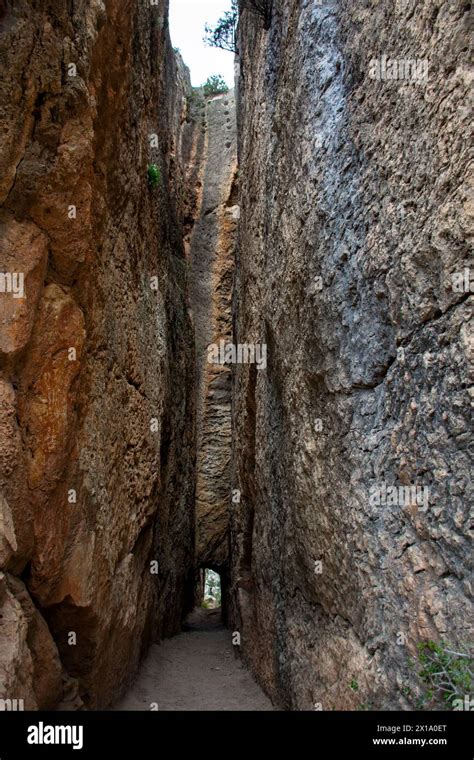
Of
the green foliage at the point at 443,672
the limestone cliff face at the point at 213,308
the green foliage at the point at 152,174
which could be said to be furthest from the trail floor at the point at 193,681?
the green foliage at the point at 152,174

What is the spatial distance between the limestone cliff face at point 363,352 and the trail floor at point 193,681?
0.57 meters

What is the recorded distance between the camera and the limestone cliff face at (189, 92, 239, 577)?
51.9 feet

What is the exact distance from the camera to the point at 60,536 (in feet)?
17.0

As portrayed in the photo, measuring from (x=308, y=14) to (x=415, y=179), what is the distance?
3.63m

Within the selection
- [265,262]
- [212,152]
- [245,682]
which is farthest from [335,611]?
[212,152]

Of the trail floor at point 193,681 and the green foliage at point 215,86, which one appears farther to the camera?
the green foliage at point 215,86

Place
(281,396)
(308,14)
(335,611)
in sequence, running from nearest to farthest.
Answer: (335,611) < (308,14) < (281,396)

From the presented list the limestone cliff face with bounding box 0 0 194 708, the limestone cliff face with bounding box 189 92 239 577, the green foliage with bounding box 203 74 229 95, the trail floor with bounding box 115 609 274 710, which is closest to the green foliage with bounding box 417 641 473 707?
the limestone cliff face with bounding box 0 0 194 708

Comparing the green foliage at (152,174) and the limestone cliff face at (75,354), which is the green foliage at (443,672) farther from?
the green foliage at (152,174)

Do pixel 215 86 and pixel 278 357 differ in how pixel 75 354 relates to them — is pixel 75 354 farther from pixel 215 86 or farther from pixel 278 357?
pixel 215 86

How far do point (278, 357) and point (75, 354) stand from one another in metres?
2.66

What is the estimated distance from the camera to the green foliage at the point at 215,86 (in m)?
20.2

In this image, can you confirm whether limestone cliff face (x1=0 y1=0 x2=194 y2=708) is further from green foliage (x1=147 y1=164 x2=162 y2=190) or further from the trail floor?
the trail floor

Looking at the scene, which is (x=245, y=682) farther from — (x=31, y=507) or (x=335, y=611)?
(x=31, y=507)
